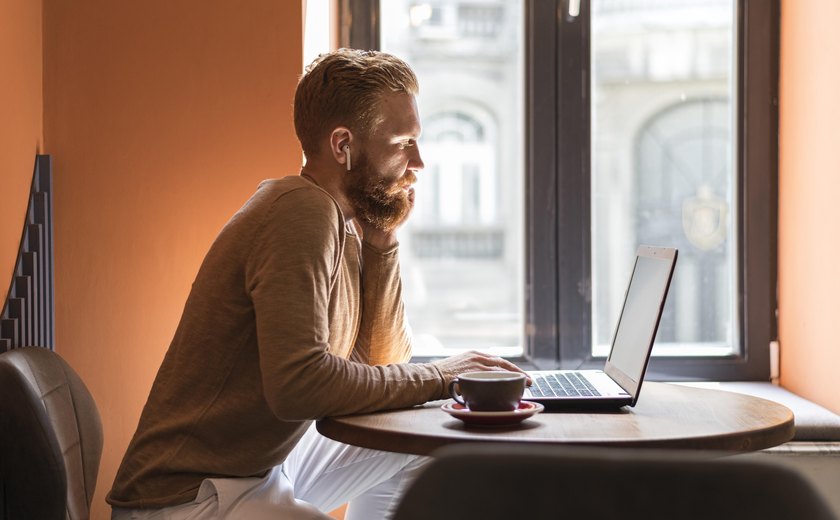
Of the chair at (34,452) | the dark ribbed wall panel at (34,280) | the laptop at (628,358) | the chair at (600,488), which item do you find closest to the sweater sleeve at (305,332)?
the laptop at (628,358)

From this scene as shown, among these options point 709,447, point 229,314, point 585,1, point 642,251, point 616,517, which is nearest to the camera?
point 616,517

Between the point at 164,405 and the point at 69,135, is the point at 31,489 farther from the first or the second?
the point at 69,135

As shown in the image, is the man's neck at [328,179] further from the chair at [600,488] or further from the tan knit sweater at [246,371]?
the chair at [600,488]

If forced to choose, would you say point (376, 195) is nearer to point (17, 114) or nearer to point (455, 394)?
point (455, 394)

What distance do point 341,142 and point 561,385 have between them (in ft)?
2.06

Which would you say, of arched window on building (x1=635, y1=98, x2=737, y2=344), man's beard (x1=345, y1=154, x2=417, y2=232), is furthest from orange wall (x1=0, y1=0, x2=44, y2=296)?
arched window on building (x1=635, y1=98, x2=737, y2=344)

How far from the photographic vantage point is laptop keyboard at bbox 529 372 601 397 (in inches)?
61.1

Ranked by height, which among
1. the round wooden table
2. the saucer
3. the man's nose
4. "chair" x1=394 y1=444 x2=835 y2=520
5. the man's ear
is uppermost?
the man's ear

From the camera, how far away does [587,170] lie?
2777 mm

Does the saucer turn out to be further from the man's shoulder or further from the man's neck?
the man's neck

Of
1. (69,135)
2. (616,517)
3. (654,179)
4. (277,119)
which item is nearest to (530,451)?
(616,517)

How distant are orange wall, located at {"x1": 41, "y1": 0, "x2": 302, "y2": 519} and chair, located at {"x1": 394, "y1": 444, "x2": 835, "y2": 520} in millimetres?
1772

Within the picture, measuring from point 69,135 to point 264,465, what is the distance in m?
1.26

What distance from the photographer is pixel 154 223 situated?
2393 millimetres
